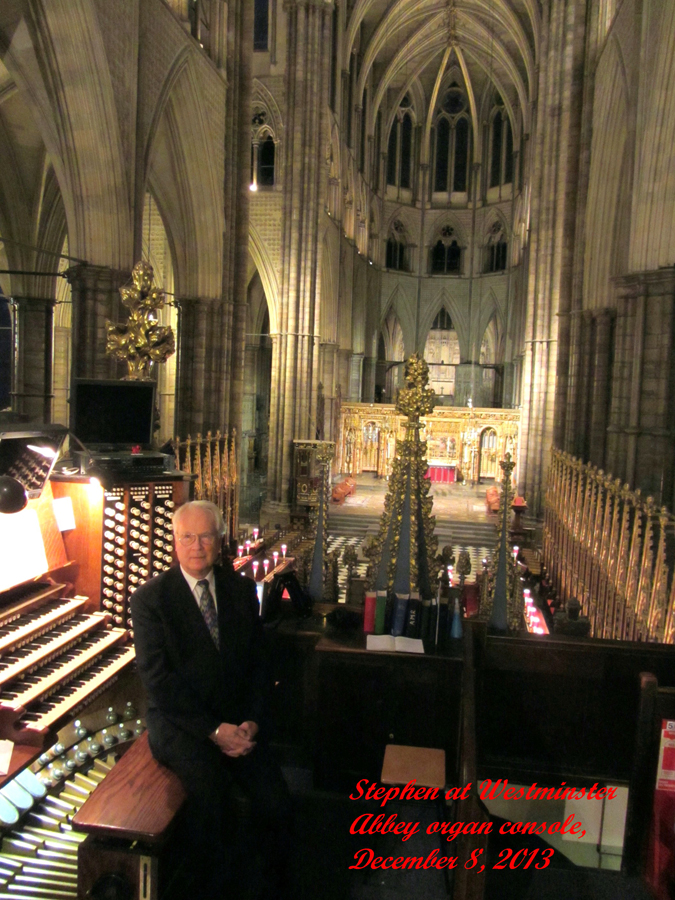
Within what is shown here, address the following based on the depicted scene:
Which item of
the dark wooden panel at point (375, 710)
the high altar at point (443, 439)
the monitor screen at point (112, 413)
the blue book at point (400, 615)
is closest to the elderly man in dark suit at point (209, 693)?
the dark wooden panel at point (375, 710)

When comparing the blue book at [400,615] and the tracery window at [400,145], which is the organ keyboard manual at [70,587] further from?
the tracery window at [400,145]

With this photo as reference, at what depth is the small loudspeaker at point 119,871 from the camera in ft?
8.18

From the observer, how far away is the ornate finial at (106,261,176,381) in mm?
6980

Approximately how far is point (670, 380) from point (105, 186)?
24.5 feet

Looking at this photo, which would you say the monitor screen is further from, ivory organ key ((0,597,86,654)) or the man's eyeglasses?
→ the man's eyeglasses

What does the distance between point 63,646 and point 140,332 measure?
3953 mm

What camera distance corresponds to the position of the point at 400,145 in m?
31.8

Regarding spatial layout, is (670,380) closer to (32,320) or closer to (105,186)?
(105,186)

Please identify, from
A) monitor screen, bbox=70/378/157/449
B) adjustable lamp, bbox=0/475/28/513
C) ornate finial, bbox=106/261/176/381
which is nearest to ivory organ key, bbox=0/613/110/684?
adjustable lamp, bbox=0/475/28/513

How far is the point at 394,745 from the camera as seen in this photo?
11.5 ft

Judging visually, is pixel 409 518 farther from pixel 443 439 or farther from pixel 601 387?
pixel 443 439

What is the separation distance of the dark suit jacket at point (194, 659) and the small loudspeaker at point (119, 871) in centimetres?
39

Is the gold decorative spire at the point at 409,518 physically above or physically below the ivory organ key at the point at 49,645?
above

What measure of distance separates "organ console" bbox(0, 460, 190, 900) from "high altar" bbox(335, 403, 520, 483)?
647 inches
